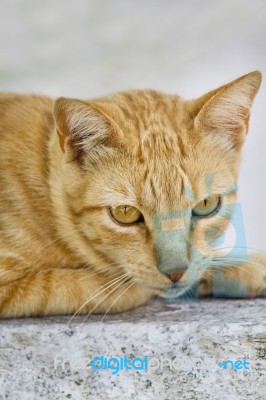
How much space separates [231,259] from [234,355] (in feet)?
0.96

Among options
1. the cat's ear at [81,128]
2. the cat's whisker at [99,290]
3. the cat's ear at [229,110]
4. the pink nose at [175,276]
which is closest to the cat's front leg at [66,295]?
the cat's whisker at [99,290]

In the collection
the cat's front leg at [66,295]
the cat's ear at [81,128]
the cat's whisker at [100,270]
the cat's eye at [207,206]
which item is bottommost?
the cat's front leg at [66,295]

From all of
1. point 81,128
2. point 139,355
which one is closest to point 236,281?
point 139,355

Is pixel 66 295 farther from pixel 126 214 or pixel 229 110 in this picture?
pixel 229 110

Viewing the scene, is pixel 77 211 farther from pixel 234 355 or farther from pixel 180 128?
pixel 234 355

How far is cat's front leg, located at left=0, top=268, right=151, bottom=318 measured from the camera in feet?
4.41

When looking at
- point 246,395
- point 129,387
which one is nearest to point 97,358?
point 129,387

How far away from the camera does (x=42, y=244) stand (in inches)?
56.5

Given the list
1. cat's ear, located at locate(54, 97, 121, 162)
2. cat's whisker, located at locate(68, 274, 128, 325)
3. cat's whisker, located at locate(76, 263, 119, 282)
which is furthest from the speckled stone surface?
cat's ear, located at locate(54, 97, 121, 162)

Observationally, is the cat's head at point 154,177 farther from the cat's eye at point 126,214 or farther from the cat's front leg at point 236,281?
the cat's front leg at point 236,281

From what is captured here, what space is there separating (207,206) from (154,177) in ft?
0.50

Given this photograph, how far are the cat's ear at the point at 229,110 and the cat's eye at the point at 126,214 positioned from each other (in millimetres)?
279

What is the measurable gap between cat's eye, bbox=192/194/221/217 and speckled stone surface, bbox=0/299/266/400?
0.25 m

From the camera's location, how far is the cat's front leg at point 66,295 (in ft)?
4.41
